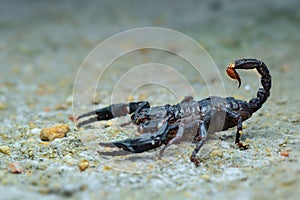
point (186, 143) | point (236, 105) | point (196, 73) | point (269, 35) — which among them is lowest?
point (186, 143)

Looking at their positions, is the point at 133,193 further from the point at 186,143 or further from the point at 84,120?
the point at 84,120

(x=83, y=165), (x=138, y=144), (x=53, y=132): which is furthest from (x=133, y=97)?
(x=83, y=165)

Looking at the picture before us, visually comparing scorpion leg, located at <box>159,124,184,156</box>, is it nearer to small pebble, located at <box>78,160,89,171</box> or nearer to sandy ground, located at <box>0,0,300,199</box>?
sandy ground, located at <box>0,0,300,199</box>

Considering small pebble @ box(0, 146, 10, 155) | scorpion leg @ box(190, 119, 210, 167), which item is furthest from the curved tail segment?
small pebble @ box(0, 146, 10, 155)

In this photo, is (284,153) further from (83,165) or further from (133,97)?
(133,97)

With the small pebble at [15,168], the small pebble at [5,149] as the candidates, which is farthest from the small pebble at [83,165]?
the small pebble at [5,149]

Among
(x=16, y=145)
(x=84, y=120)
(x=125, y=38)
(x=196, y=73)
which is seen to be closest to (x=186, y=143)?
(x=84, y=120)
